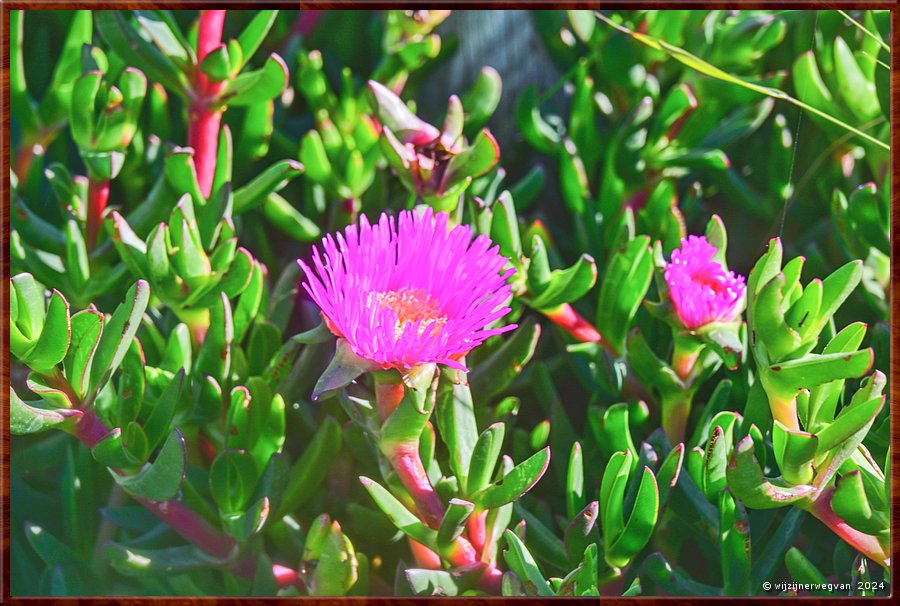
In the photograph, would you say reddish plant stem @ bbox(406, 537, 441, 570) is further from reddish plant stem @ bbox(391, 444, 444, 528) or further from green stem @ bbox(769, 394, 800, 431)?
green stem @ bbox(769, 394, 800, 431)

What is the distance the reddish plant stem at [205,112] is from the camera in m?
0.68

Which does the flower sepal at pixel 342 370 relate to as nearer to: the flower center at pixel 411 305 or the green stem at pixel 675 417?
the flower center at pixel 411 305

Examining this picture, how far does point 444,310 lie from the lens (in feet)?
1.86


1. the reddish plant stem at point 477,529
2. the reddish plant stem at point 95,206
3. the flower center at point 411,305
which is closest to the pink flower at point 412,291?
the flower center at point 411,305

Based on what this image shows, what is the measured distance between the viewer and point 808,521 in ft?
2.08

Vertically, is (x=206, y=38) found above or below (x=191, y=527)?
above

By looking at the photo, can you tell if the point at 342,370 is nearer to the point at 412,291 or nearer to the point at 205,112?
the point at 412,291

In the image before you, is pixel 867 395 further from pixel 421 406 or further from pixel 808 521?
pixel 421 406

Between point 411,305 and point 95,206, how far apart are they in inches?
11.0

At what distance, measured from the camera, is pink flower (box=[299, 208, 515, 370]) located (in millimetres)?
517

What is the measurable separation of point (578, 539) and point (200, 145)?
0.40 m

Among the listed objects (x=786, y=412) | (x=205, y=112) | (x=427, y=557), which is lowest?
(x=427, y=557)

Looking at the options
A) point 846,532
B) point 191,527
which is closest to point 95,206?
point 191,527

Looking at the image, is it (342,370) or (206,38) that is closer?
(342,370)
